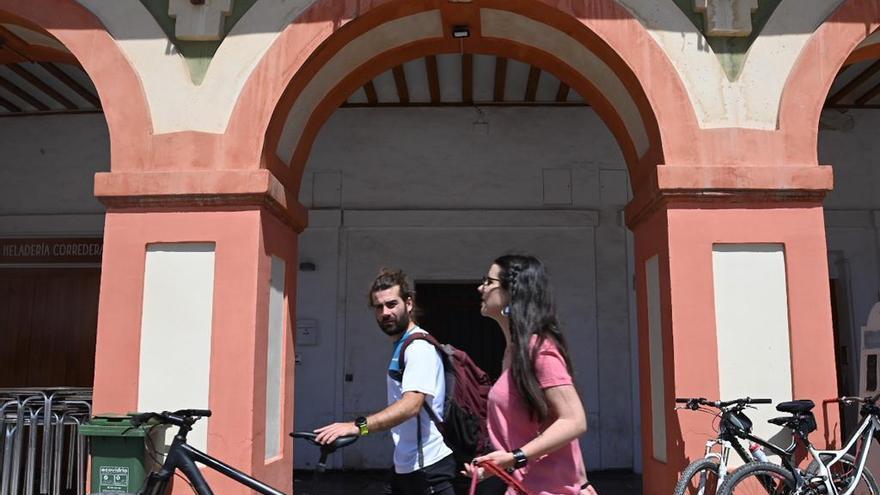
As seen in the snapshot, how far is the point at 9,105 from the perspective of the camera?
1015cm

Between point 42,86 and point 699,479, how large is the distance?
822 centimetres

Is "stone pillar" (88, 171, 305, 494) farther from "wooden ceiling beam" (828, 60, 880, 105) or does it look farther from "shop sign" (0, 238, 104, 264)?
"wooden ceiling beam" (828, 60, 880, 105)

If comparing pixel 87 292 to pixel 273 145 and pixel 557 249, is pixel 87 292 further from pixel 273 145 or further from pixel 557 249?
pixel 557 249

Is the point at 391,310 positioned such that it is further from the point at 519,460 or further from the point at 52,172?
the point at 52,172

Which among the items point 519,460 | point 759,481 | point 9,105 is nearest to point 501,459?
point 519,460

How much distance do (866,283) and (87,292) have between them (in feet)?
31.8

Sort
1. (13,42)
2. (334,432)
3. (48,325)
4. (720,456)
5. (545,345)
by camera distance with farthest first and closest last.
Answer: (48,325)
(13,42)
(720,456)
(334,432)
(545,345)

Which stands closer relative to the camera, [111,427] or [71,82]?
[111,427]

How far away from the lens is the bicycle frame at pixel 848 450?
531 cm

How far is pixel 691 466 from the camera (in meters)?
5.29

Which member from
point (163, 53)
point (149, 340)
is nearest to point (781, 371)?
point (149, 340)


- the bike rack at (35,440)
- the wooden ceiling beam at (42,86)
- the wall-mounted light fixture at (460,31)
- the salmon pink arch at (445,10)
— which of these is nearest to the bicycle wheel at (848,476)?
the salmon pink arch at (445,10)

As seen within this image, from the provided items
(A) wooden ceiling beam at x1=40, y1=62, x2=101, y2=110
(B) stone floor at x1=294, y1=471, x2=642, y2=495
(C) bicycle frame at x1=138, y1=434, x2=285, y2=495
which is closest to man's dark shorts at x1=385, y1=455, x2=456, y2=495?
(C) bicycle frame at x1=138, y1=434, x2=285, y2=495

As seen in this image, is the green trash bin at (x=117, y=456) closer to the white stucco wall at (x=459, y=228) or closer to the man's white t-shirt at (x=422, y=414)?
the man's white t-shirt at (x=422, y=414)
